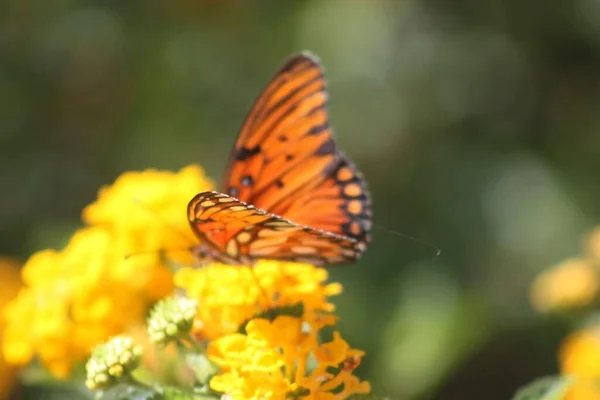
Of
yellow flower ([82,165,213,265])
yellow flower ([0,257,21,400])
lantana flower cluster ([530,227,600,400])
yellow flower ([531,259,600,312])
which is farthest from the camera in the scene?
yellow flower ([0,257,21,400])

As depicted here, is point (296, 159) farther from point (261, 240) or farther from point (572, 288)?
point (572, 288)

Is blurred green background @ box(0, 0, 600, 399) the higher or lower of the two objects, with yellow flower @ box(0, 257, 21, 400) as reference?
higher

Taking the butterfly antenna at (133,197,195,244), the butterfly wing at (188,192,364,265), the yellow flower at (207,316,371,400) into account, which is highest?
the butterfly antenna at (133,197,195,244)

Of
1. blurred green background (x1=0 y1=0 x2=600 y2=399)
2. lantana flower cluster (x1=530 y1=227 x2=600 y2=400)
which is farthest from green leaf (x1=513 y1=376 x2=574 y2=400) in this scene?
blurred green background (x1=0 y1=0 x2=600 y2=399)

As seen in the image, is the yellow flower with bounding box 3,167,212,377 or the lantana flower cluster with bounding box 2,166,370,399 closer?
the lantana flower cluster with bounding box 2,166,370,399

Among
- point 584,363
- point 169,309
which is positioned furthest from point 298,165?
point 584,363

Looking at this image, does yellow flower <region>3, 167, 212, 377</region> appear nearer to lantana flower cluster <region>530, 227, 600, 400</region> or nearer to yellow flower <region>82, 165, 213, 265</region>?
yellow flower <region>82, 165, 213, 265</region>
